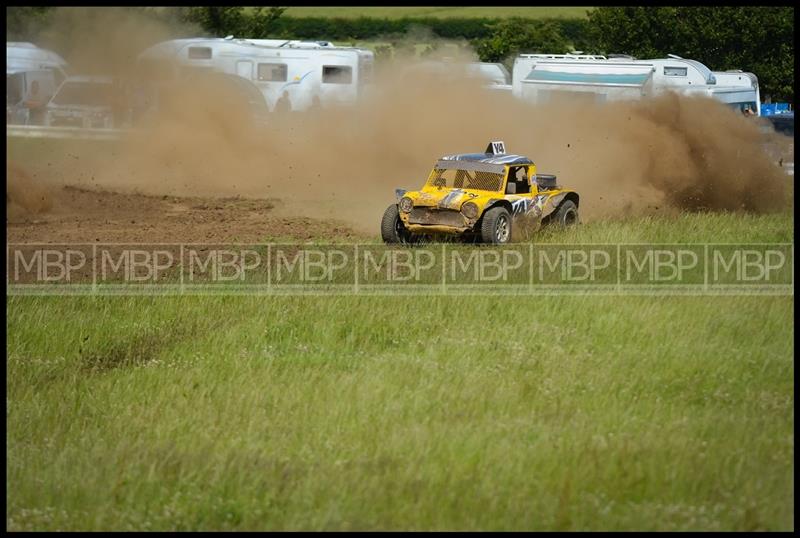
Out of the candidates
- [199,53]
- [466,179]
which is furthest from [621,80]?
[466,179]

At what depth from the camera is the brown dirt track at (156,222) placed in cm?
1902

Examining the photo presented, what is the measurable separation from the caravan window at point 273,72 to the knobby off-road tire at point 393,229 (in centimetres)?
2007

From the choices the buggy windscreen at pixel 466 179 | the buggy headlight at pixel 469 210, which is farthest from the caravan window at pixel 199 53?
the buggy headlight at pixel 469 210

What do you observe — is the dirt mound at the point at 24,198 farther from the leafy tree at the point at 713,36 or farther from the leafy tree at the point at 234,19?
the leafy tree at the point at 713,36

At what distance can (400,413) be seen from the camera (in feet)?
31.4

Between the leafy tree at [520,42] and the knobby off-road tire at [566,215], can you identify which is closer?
the knobby off-road tire at [566,215]

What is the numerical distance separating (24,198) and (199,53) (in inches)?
534

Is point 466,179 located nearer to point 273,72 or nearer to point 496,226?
point 496,226

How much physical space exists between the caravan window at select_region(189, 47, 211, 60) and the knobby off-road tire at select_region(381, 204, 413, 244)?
18.4 metres

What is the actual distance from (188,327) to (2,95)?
9203 millimetres

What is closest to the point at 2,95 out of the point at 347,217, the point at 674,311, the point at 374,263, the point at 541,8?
the point at 347,217

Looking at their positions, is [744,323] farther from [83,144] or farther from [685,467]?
[83,144]

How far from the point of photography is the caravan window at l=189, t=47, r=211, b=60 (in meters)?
34.2

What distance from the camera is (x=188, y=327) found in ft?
42.2
